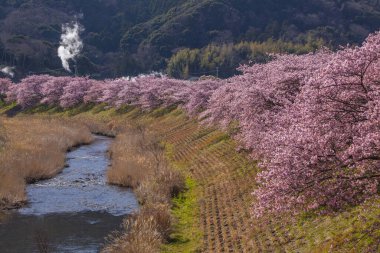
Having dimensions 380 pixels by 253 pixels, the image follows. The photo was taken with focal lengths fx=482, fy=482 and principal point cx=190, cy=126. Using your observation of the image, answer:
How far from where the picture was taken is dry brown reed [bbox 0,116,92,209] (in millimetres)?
29266

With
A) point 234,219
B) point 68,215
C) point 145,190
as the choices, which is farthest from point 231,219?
point 68,215

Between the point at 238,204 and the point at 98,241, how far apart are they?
737 centimetres

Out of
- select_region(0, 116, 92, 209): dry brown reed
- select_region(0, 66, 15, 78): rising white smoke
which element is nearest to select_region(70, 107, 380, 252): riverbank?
select_region(0, 116, 92, 209): dry brown reed

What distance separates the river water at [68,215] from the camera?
22.2m

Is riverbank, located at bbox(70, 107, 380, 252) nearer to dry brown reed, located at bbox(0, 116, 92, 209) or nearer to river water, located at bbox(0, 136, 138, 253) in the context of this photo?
river water, located at bbox(0, 136, 138, 253)

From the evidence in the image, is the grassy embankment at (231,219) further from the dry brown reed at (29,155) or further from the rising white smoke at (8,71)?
the rising white smoke at (8,71)

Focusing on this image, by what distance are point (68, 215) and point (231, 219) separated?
9559mm

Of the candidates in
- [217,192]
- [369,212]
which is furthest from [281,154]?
[217,192]

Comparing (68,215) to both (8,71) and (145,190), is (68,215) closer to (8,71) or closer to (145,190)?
(145,190)

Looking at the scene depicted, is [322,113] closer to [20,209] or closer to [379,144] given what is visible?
[379,144]

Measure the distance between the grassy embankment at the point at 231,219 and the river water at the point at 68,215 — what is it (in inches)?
64.9

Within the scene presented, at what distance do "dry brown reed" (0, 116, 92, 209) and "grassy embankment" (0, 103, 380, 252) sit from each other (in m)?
6.09

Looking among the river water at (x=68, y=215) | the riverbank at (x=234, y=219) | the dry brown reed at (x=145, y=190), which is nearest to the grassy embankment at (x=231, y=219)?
the riverbank at (x=234, y=219)

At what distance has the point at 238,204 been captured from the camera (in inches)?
990
